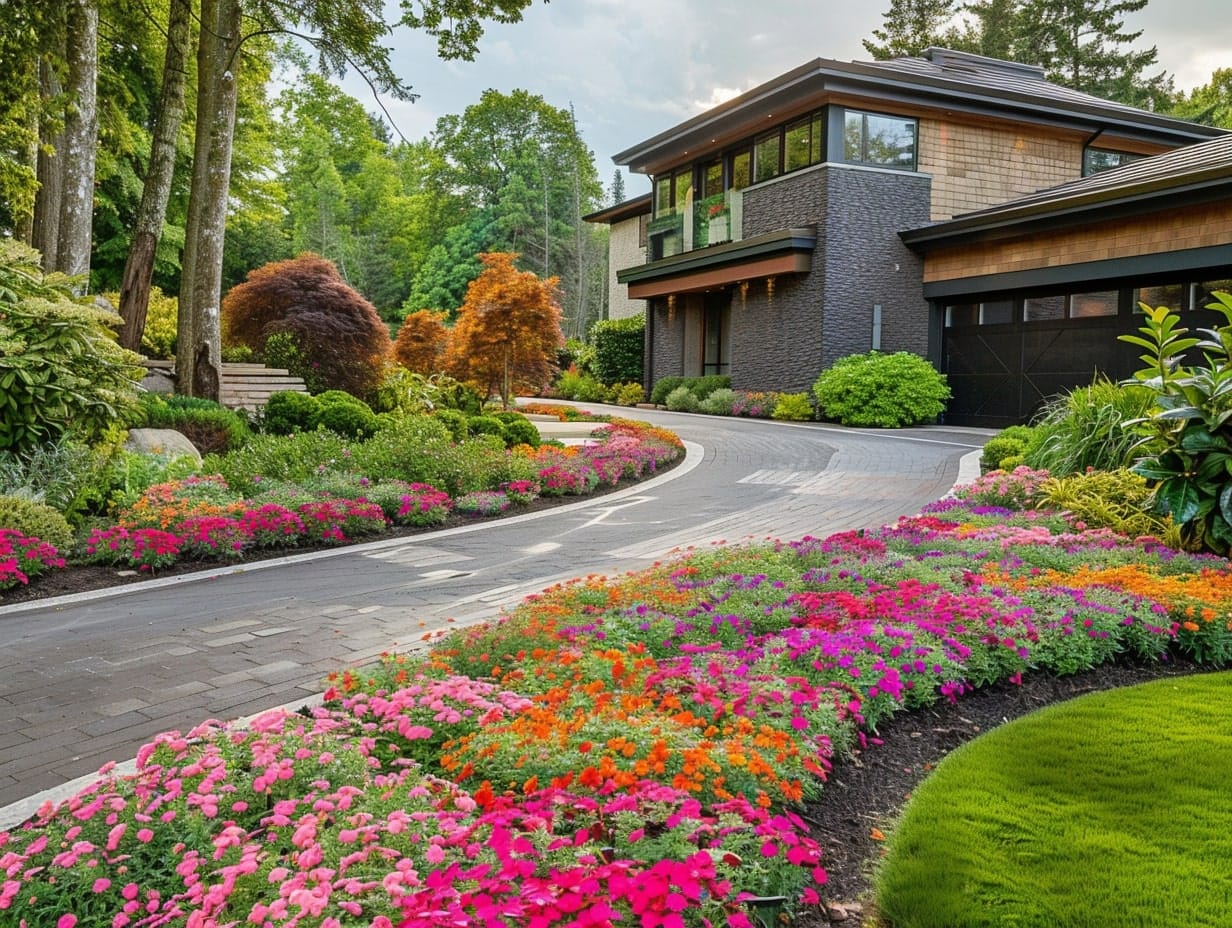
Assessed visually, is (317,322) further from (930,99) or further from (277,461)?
(930,99)

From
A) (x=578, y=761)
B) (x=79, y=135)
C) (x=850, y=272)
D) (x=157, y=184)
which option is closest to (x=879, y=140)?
(x=850, y=272)

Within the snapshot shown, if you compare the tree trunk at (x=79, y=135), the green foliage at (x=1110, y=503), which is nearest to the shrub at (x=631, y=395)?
the tree trunk at (x=79, y=135)

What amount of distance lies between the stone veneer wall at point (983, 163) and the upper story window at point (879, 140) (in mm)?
351

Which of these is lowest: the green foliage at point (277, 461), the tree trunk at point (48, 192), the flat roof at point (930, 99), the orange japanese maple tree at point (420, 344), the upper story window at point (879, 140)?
the green foliage at point (277, 461)

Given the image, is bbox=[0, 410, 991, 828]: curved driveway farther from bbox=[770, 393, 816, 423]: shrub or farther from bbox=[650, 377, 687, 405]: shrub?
bbox=[650, 377, 687, 405]: shrub

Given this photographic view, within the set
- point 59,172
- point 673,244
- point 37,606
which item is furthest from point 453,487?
point 673,244

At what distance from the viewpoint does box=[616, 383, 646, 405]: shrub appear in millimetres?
25578

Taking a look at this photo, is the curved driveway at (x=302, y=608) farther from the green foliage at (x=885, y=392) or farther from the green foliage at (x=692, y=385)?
the green foliage at (x=692, y=385)

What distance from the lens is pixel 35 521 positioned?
20.5ft

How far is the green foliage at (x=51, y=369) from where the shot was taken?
23.8 feet

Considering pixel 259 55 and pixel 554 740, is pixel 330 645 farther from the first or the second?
pixel 259 55

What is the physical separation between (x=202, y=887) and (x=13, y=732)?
2.07 m

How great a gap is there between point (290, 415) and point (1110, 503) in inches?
376

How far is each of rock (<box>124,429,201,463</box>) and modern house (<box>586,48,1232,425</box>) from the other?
525 inches
